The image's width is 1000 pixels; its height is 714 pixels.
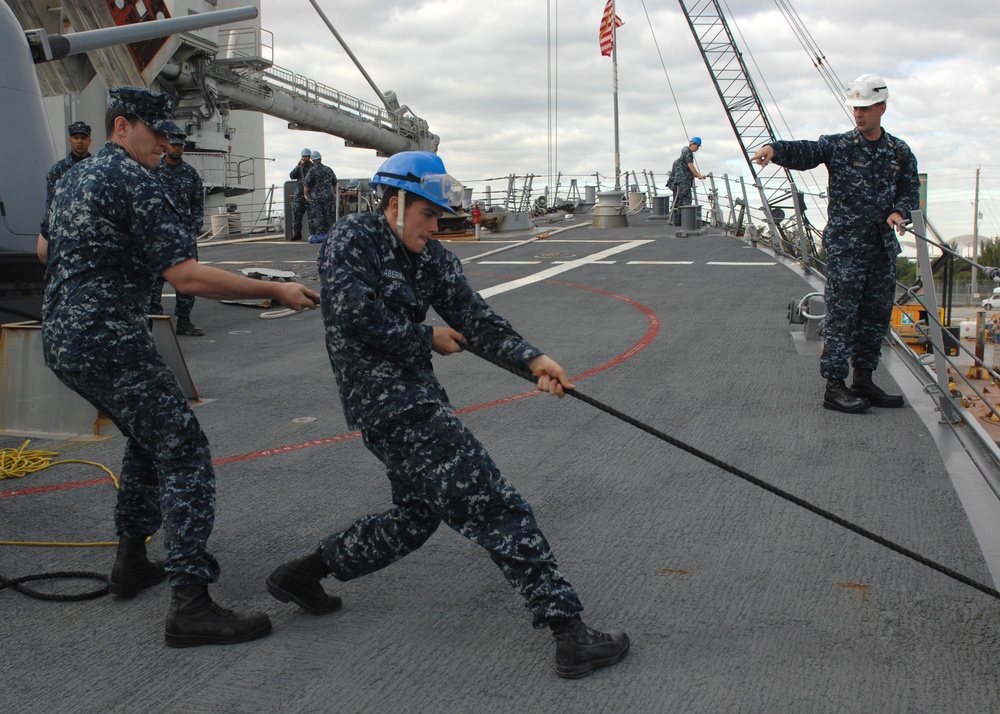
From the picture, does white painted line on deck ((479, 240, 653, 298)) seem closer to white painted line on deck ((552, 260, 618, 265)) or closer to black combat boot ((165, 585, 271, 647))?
white painted line on deck ((552, 260, 618, 265))

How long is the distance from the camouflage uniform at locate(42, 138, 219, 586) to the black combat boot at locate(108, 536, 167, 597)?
0.36m

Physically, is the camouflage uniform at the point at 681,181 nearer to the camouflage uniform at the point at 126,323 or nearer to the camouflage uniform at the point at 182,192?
the camouflage uniform at the point at 182,192

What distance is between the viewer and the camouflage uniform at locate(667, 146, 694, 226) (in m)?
23.8

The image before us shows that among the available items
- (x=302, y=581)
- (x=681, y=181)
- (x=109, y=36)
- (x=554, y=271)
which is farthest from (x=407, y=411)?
(x=681, y=181)

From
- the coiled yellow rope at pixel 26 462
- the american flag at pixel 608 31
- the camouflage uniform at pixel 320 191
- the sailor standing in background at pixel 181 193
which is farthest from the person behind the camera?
the american flag at pixel 608 31

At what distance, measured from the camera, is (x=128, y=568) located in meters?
3.43

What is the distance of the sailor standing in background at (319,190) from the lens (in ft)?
55.5

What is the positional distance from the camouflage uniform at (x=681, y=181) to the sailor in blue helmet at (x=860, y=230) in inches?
717

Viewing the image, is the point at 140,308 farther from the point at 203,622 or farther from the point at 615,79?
the point at 615,79

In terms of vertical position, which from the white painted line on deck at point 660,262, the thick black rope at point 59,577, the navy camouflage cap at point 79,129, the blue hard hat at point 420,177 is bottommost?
the thick black rope at point 59,577

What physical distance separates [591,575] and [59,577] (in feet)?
6.90

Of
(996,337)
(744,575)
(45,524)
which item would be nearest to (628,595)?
(744,575)

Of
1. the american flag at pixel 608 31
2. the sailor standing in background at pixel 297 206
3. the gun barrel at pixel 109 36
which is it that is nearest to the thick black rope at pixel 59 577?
the gun barrel at pixel 109 36

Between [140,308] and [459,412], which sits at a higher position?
[140,308]
